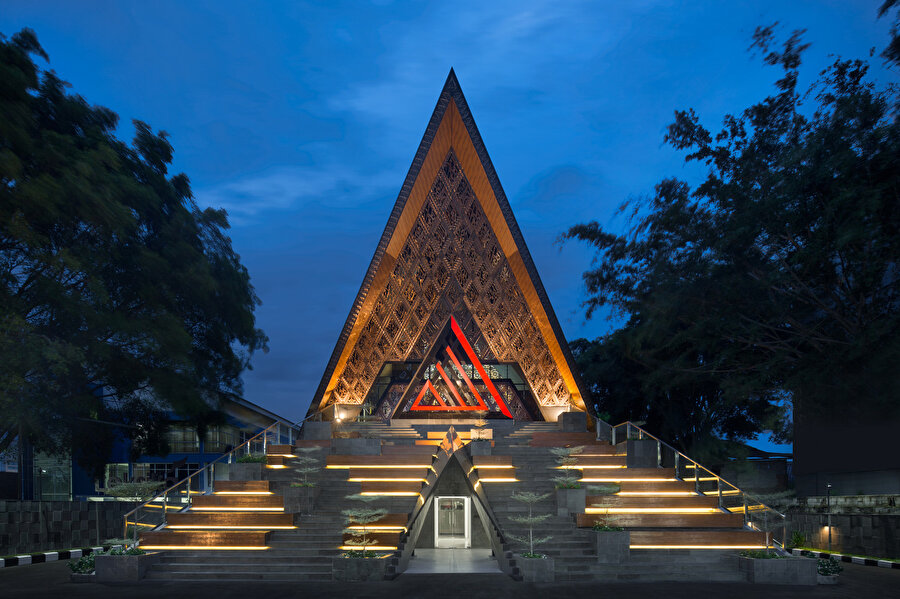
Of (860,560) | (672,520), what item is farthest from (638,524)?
(860,560)

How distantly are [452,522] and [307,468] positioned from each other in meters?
5.45

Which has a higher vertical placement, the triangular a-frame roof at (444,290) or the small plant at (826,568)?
the triangular a-frame roof at (444,290)

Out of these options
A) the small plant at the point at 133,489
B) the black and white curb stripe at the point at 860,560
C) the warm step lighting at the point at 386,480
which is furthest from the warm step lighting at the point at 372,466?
the black and white curb stripe at the point at 860,560

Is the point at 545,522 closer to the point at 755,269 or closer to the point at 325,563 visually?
the point at 325,563

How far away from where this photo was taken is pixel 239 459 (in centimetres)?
1547

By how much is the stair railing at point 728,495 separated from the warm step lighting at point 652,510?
0.36 m

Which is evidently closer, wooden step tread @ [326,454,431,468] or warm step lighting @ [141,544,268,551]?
warm step lighting @ [141,544,268,551]

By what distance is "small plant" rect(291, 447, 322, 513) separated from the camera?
1345 cm

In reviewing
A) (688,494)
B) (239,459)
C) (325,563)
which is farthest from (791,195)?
(239,459)

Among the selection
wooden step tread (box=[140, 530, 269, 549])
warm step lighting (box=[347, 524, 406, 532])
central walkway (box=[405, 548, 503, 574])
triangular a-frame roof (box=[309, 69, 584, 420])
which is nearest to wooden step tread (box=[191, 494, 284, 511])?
wooden step tread (box=[140, 530, 269, 549])

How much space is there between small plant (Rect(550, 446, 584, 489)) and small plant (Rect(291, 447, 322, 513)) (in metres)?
5.43

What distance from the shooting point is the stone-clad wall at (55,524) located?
47.2ft

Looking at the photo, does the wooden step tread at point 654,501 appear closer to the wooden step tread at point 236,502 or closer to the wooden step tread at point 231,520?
the wooden step tread at point 231,520

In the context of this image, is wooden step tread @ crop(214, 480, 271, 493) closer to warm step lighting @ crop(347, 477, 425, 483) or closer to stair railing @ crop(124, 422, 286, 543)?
stair railing @ crop(124, 422, 286, 543)
